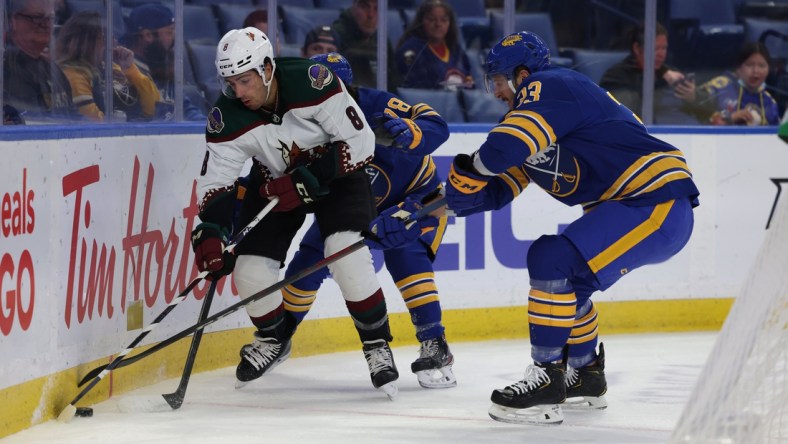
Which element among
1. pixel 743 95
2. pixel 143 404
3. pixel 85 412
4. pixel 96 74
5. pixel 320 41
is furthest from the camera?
pixel 743 95

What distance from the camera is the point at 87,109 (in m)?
4.49

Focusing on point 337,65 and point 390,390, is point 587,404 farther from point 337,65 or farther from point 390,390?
point 337,65

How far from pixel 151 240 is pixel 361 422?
1.01m

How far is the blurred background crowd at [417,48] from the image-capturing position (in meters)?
4.54

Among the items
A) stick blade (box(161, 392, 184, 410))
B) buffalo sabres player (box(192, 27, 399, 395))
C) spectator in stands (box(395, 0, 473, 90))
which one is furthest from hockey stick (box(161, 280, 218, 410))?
spectator in stands (box(395, 0, 473, 90))

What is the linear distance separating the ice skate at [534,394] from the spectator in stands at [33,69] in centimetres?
169

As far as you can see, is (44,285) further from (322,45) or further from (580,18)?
(580,18)

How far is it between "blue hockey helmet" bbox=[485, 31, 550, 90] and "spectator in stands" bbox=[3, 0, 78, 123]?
1.44m

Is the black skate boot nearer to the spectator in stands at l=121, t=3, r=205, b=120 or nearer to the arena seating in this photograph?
the spectator in stands at l=121, t=3, r=205, b=120

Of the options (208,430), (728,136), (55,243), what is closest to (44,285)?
(55,243)

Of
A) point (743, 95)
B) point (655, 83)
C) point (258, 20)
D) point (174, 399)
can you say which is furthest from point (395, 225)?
point (743, 95)

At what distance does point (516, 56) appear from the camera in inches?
146

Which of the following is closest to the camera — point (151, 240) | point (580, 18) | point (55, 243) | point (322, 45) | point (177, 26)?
point (55, 243)

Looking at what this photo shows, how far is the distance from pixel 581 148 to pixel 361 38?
2293 millimetres
